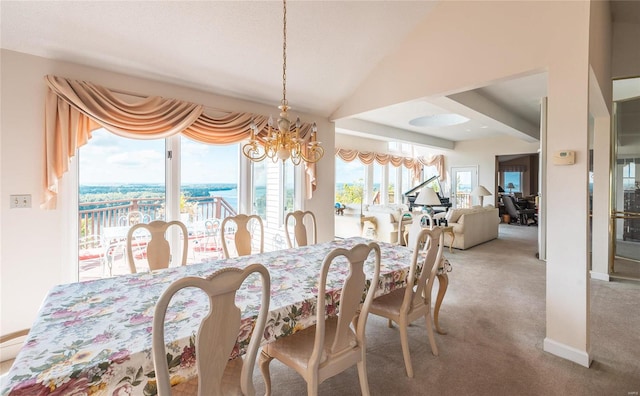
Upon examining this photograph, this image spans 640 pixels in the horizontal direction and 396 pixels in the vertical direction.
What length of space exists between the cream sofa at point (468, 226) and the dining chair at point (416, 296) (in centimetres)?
374

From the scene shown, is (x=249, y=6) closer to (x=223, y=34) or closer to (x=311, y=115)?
(x=223, y=34)

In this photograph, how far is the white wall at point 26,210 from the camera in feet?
7.55

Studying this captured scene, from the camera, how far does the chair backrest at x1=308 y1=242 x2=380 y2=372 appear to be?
1381 mm

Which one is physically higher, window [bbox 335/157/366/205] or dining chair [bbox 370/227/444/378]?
window [bbox 335/157/366/205]

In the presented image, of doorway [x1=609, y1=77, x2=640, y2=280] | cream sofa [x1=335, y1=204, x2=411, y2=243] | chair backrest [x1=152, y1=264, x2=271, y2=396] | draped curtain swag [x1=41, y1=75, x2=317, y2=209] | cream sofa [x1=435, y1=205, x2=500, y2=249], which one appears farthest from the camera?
cream sofa [x1=335, y1=204, x2=411, y2=243]

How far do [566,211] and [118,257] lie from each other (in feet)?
13.7

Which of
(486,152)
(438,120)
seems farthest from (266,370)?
(486,152)

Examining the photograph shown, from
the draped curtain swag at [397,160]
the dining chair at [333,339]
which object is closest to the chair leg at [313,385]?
the dining chair at [333,339]

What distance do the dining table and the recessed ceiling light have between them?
5.66m

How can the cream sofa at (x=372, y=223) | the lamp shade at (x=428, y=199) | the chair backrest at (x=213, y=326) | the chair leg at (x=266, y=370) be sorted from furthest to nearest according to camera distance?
1. the cream sofa at (x=372, y=223)
2. the lamp shade at (x=428, y=199)
3. the chair leg at (x=266, y=370)
4. the chair backrest at (x=213, y=326)

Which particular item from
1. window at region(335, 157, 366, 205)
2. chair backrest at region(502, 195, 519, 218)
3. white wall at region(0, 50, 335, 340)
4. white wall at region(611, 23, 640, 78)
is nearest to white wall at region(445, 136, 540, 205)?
chair backrest at region(502, 195, 519, 218)

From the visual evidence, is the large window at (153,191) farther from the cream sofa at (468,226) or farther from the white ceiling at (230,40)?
the cream sofa at (468,226)

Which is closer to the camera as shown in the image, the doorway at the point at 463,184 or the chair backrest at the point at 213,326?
the chair backrest at the point at 213,326

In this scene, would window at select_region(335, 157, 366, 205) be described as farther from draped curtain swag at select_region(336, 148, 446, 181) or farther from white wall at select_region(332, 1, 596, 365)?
white wall at select_region(332, 1, 596, 365)
